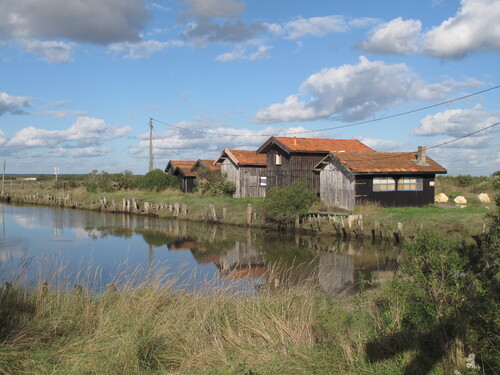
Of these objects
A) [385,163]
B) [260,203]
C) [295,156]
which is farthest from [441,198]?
[260,203]

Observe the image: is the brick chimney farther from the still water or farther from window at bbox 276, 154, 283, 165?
window at bbox 276, 154, 283, 165

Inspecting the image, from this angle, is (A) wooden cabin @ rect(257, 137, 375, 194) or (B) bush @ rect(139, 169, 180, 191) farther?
(B) bush @ rect(139, 169, 180, 191)

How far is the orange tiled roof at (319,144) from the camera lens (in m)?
32.5

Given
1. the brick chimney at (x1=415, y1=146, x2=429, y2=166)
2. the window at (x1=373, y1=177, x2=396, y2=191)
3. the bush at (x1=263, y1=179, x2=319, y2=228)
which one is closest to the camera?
the bush at (x1=263, y1=179, x2=319, y2=228)

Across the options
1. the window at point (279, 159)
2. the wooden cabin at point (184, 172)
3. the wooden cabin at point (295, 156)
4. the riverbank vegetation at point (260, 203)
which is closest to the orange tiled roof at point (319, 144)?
the wooden cabin at point (295, 156)

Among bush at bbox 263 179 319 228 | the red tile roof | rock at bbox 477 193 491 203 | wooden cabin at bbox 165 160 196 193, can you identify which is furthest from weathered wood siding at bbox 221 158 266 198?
rock at bbox 477 193 491 203

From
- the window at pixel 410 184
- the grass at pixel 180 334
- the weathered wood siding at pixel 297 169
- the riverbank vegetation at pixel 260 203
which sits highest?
the weathered wood siding at pixel 297 169

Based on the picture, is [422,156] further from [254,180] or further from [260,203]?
[254,180]

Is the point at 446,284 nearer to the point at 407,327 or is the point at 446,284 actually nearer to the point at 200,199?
the point at 407,327

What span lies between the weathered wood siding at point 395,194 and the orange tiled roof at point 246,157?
13.2m

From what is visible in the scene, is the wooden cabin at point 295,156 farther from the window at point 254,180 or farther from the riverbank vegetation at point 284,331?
the riverbank vegetation at point 284,331

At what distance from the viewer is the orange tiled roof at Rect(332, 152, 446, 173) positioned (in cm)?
2584

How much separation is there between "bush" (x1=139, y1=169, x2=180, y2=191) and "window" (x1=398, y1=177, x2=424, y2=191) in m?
24.2

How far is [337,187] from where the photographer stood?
26.9 metres
